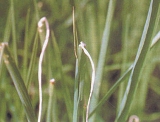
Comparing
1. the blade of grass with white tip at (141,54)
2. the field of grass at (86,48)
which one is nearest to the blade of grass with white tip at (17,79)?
the blade of grass with white tip at (141,54)

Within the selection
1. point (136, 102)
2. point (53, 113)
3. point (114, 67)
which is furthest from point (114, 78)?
point (53, 113)

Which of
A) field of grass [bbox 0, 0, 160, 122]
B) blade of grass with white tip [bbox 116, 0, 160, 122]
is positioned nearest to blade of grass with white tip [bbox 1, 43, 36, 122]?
blade of grass with white tip [bbox 116, 0, 160, 122]

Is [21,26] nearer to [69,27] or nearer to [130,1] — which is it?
[69,27]

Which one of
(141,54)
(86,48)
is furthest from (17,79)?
(86,48)

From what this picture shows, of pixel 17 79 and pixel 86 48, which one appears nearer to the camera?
pixel 17 79

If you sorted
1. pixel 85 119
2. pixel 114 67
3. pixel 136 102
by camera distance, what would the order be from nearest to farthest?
1. pixel 85 119
2. pixel 136 102
3. pixel 114 67

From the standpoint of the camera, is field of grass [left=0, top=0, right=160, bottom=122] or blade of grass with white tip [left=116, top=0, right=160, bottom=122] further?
field of grass [left=0, top=0, right=160, bottom=122]

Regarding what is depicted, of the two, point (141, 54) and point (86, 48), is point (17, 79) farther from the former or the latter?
point (86, 48)

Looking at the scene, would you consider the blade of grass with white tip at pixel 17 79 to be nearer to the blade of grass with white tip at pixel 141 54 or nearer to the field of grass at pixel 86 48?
the blade of grass with white tip at pixel 141 54

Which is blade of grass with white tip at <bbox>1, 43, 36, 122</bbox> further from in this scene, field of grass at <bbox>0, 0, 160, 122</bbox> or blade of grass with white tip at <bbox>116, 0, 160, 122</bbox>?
field of grass at <bbox>0, 0, 160, 122</bbox>

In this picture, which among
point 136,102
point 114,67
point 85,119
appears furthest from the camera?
point 114,67

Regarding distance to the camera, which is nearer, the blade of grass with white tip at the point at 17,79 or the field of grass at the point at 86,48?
the blade of grass with white tip at the point at 17,79
